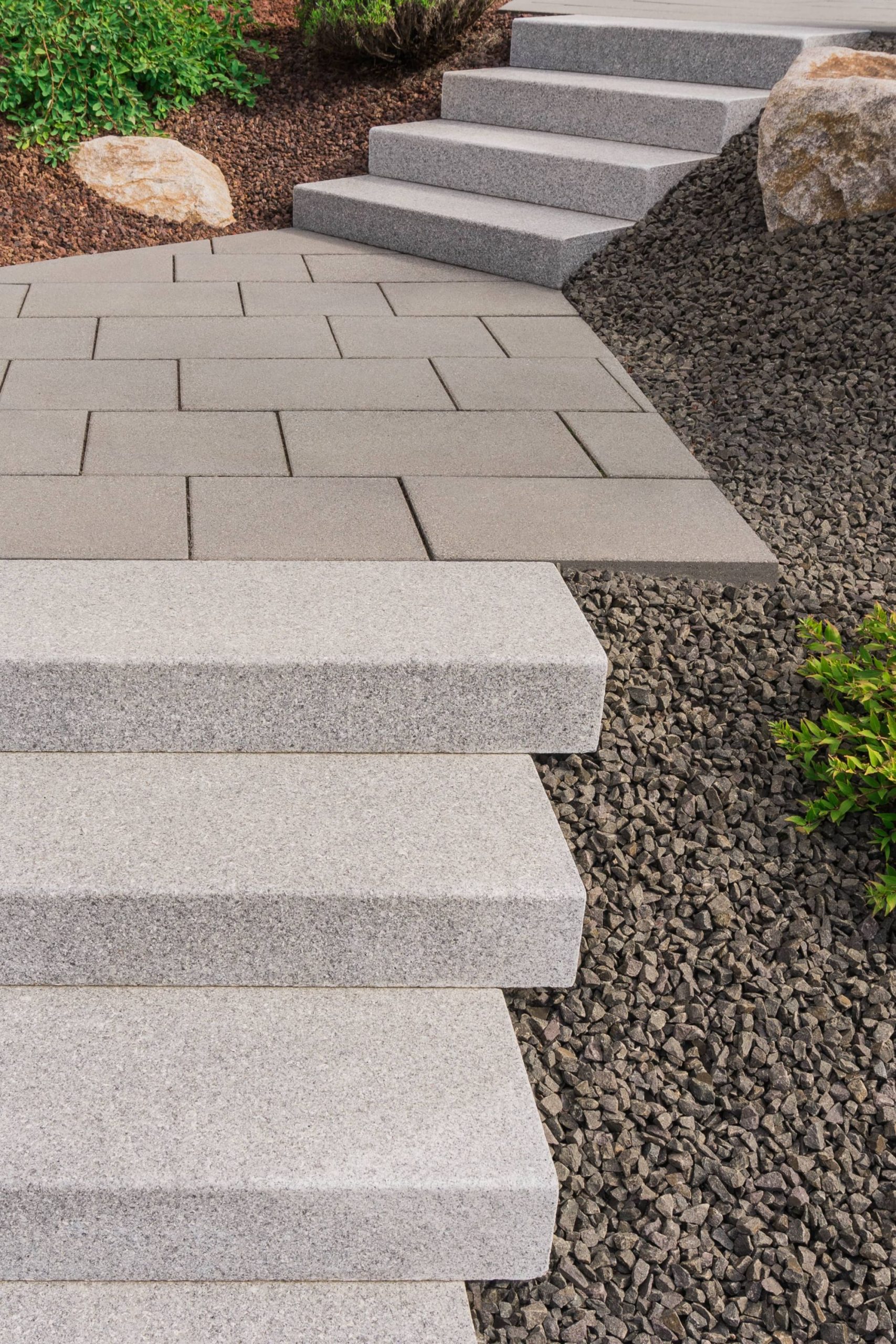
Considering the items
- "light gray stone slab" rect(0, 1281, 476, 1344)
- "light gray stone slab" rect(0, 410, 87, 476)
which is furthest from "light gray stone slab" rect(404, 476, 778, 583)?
"light gray stone slab" rect(0, 1281, 476, 1344)

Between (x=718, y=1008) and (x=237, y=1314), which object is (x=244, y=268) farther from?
(x=237, y=1314)

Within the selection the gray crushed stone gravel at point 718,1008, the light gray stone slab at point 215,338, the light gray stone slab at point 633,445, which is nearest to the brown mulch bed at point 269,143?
the light gray stone slab at point 215,338

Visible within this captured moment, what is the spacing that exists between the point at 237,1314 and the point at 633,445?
2.40 meters

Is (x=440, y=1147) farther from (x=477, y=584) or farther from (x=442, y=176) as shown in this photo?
(x=442, y=176)

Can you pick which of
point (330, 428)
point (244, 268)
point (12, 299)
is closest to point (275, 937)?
point (330, 428)

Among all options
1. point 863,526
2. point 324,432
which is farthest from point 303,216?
point 863,526

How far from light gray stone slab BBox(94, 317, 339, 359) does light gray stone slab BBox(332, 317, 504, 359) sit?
7 cm

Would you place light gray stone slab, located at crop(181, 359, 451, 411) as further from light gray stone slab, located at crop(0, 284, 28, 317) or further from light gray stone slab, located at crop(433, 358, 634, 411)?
light gray stone slab, located at crop(0, 284, 28, 317)

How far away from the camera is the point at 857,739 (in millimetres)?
2240

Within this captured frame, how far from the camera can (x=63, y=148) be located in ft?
17.9

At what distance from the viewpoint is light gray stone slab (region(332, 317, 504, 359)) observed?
13.2 feet

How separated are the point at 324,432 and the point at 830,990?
80.4 inches

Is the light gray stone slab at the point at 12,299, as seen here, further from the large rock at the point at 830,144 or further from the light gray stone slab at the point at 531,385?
the large rock at the point at 830,144

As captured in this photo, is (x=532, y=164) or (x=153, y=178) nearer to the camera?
(x=532, y=164)
